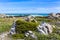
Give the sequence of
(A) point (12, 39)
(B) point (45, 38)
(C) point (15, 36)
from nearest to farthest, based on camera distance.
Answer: (B) point (45, 38) < (A) point (12, 39) < (C) point (15, 36)

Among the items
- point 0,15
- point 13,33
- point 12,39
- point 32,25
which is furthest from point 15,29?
point 0,15

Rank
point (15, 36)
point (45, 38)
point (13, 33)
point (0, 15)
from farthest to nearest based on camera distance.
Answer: point (0, 15)
point (13, 33)
point (15, 36)
point (45, 38)

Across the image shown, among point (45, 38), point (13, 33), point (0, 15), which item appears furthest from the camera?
point (0, 15)

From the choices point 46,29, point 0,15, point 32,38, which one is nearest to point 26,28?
point 46,29

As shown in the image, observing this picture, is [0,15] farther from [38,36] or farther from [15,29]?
[38,36]

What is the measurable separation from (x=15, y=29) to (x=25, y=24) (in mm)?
1598

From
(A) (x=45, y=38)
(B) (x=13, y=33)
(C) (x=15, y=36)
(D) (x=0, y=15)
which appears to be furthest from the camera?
(D) (x=0, y=15)

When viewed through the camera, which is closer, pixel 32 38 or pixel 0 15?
pixel 32 38

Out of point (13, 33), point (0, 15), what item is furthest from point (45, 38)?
point (0, 15)

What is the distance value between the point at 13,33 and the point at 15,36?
2.20 m

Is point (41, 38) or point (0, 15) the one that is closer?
point (41, 38)

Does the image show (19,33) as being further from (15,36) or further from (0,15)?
(0,15)

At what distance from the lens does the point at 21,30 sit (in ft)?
97.6

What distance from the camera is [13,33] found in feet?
99.5
